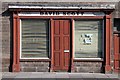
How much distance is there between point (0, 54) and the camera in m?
20.0

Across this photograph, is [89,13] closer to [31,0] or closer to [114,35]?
[114,35]

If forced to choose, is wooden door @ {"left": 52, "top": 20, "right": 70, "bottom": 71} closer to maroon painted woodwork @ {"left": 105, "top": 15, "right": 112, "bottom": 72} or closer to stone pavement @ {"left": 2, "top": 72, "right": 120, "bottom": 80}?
stone pavement @ {"left": 2, "top": 72, "right": 120, "bottom": 80}

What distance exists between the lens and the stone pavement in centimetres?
1795

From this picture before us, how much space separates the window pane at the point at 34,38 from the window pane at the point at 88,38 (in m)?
1.67

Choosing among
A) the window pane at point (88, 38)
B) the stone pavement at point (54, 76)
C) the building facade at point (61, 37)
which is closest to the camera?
the stone pavement at point (54, 76)

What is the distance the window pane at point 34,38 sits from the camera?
1998 cm

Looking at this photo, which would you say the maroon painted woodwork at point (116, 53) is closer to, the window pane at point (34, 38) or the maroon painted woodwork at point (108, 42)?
the maroon painted woodwork at point (108, 42)

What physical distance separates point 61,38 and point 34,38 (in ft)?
4.77

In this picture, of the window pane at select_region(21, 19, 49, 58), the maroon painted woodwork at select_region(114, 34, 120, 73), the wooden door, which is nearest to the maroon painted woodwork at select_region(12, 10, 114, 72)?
the wooden door

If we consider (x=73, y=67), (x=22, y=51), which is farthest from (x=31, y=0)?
(x=73, y=67)

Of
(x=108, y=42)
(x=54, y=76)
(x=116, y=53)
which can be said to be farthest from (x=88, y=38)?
(x=54, y=76)

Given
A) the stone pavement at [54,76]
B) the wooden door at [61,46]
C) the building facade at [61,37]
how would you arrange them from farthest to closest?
1. the wooden door at [61,46]
2. the building facade at [61,37]
3. the stone pavement at [54,76]

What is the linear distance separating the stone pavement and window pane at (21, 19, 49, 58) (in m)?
1.20

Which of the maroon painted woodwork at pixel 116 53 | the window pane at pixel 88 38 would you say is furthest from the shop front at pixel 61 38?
the maroon painted woodwork at pixel 116 53
